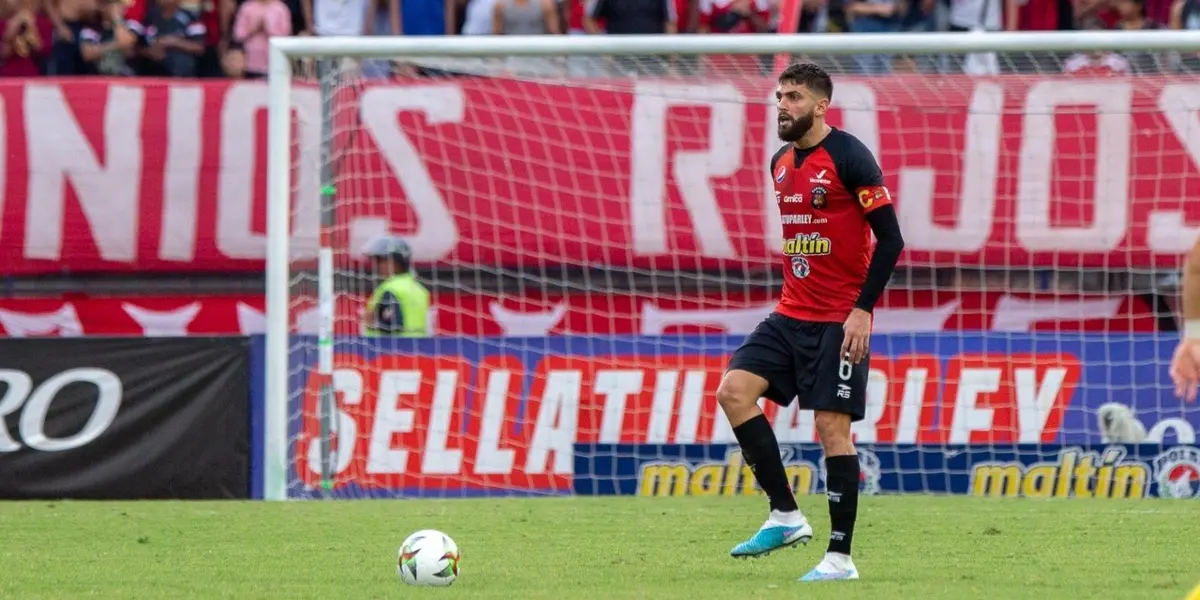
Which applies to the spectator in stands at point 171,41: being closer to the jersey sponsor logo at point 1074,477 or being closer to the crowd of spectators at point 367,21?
the crowd of spectators at point 367,21

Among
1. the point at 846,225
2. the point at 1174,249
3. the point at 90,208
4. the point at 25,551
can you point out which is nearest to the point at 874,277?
the point at 846,225

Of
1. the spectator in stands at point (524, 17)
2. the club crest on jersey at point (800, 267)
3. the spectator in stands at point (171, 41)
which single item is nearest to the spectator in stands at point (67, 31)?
the spectator in stands at point (171, 41)

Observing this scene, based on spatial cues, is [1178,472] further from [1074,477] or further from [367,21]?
[367,21]

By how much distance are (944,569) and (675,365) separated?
515cm

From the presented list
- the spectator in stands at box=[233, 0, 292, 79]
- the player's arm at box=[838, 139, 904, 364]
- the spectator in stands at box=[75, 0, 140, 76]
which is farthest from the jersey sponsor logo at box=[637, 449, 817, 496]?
the spectator in stands at box=[75, 0, 140, 76]

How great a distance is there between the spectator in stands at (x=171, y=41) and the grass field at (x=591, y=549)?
495 cm

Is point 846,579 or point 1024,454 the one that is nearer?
point 846,579

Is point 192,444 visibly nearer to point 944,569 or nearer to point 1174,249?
point 944,569

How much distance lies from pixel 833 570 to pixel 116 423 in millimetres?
6217

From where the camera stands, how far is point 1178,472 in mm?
11883

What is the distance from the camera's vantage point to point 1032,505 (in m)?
10.7

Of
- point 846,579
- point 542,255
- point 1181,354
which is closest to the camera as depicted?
point 1181,354

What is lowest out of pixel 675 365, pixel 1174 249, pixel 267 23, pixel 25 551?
pixel 25 551

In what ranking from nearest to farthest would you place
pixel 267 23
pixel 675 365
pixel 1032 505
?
pixel 1032 505 → pixel 675 365 → pixel 267 23
